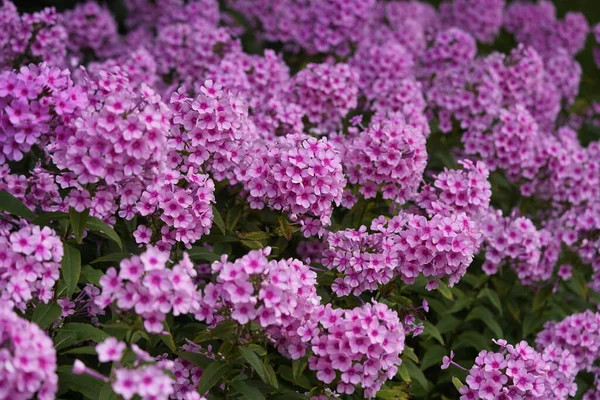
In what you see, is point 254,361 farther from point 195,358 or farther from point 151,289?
point 151,289

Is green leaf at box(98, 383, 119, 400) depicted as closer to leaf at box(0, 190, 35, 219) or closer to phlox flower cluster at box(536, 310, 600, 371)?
leaf at box(0, 190, 35, 219)

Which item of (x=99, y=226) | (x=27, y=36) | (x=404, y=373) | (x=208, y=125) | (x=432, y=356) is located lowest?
(x=432, y=356)

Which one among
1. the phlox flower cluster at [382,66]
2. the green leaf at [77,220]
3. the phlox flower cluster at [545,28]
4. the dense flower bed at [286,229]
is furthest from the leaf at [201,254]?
the phlox flower cluster at [545,28]

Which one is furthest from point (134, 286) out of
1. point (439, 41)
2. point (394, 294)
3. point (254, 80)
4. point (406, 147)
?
point (439, 41)

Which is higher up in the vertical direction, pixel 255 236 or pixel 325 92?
pixel 325 92

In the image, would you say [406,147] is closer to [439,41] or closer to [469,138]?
[469,138]

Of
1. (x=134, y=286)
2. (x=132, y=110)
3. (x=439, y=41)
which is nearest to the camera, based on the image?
(x=134, y=286)

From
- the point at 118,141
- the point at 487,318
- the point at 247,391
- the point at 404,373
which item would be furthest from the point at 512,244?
the point at 118,141
